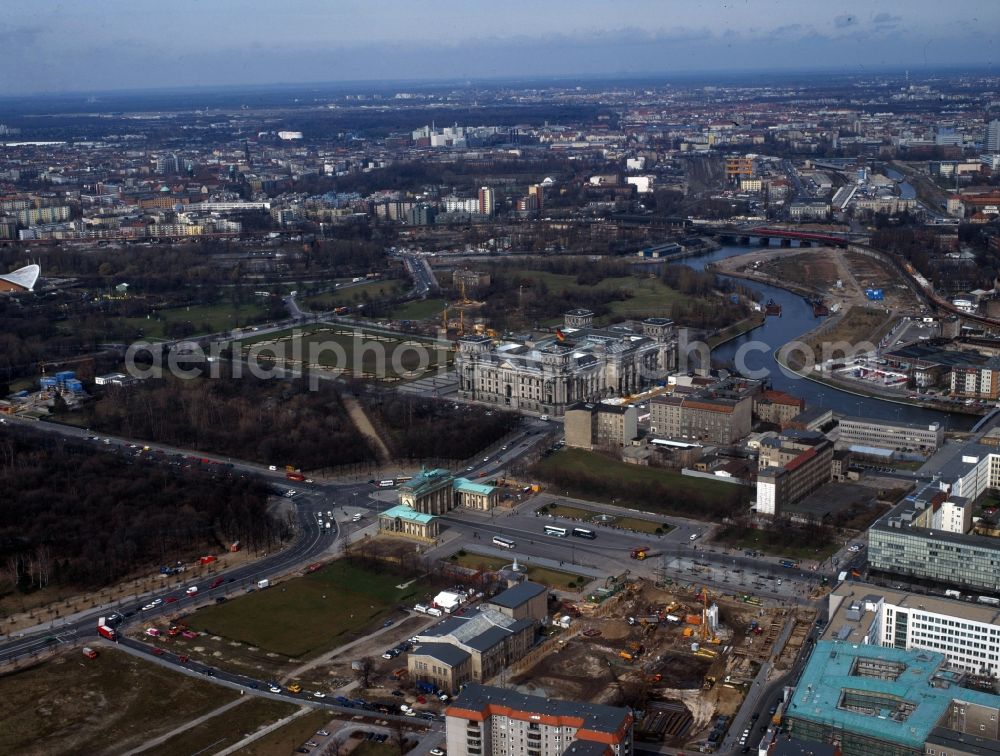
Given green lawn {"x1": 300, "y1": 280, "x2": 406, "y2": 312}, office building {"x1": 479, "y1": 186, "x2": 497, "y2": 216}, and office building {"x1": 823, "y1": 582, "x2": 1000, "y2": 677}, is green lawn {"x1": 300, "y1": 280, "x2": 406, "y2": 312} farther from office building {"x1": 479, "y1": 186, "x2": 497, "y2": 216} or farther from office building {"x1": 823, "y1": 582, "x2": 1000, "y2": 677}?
office building {"x1": 823, "y1": 582, "x2": 1000, "y2": 677}

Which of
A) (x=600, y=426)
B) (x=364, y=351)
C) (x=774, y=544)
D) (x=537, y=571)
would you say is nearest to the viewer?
(x=537, y=571)

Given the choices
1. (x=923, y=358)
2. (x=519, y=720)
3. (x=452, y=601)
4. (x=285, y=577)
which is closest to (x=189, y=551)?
(x=285, y=577)

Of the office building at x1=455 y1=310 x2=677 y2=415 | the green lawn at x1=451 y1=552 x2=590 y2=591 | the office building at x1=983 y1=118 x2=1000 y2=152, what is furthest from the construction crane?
the office building at x1=983 y1=118 x2=1000 y2=152

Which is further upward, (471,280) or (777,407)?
(471,280)

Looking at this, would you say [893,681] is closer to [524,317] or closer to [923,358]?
[923,358]

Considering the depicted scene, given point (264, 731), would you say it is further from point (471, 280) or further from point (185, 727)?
point (471, 280)

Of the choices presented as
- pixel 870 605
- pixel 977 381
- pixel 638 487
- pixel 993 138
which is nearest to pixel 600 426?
pixel 638 487

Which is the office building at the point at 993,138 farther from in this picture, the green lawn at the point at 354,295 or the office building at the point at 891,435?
the office building at the point at 891,435

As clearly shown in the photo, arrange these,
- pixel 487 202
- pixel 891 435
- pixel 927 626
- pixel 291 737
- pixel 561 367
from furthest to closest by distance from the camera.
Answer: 1. pixel 487 202
2. pixel 561 367
3. pixel 891 435
4. pixel 927 626
5. pixel 291 737
